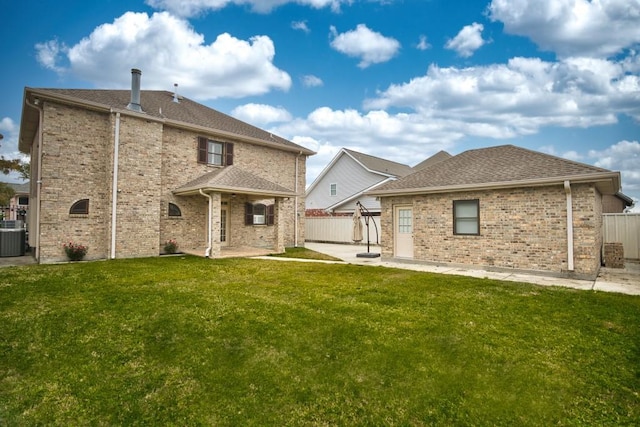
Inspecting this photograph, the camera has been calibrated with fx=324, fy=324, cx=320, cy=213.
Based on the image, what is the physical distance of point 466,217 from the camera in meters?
10.7

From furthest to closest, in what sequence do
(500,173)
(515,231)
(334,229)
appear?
(334,229)
(500,173)
(515,231)

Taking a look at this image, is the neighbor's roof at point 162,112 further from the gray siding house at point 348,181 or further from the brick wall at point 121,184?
the gray siding house at point 348,181

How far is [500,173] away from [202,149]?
12029 millimetres

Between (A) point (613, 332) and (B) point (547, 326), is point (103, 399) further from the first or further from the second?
(A) point (613, 332)

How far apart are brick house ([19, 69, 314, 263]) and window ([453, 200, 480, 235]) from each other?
23.1 ft

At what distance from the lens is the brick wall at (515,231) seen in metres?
8.62

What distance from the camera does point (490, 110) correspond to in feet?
59.1

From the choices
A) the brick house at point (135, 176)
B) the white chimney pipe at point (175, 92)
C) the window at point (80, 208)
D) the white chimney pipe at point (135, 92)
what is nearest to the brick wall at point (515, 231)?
the brick house at point (135, 176)

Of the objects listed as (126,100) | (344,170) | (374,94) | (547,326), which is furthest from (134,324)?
(344,170)

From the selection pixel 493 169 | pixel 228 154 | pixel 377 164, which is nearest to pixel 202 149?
pixel 228 154

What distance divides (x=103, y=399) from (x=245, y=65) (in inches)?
613

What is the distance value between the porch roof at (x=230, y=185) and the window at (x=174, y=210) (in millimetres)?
519

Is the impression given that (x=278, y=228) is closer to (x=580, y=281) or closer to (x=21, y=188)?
(x=580, y=281)

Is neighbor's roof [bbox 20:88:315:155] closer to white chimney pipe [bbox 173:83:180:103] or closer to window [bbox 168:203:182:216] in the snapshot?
white chimney pipe [bbox 173:83:180:103]
